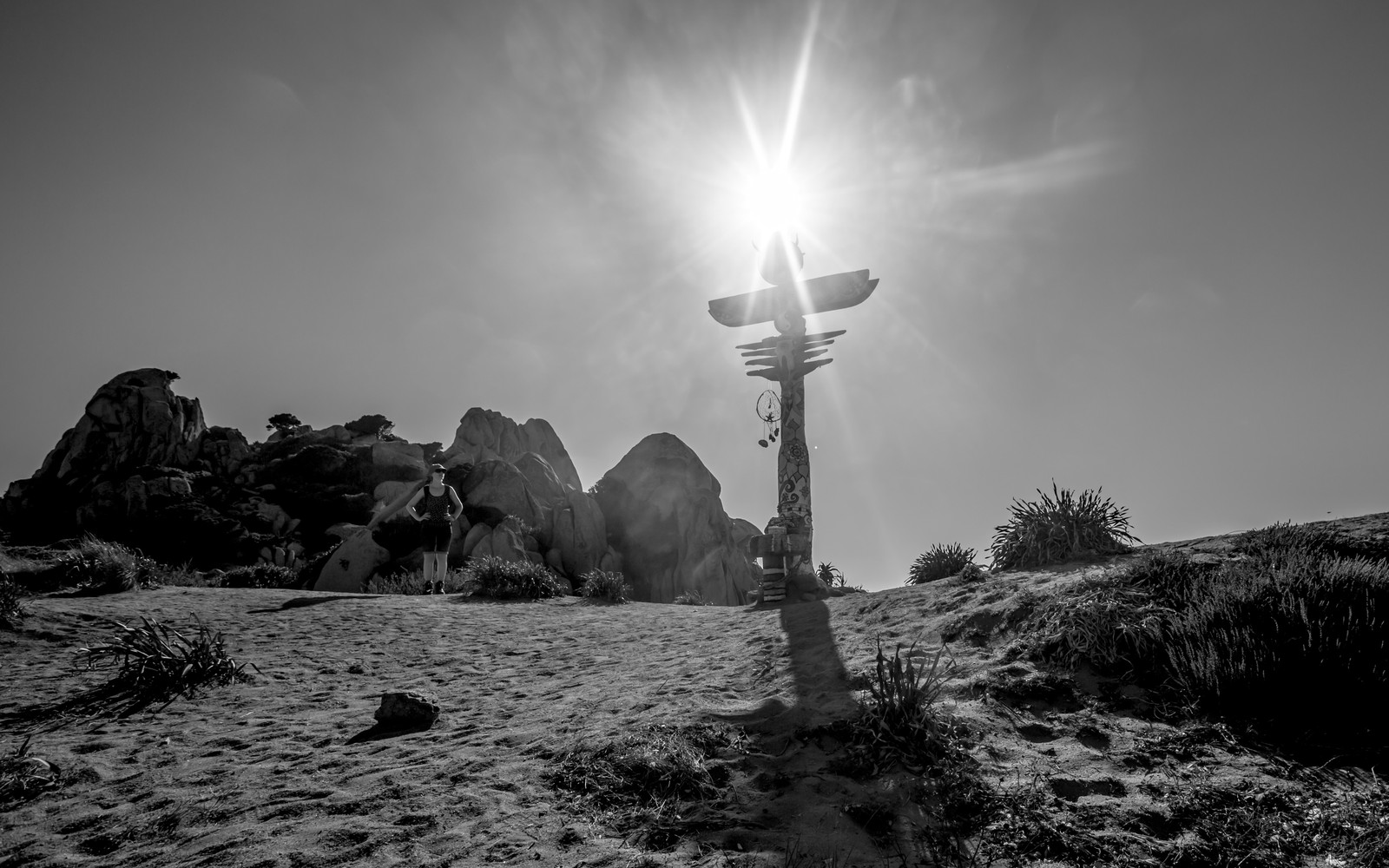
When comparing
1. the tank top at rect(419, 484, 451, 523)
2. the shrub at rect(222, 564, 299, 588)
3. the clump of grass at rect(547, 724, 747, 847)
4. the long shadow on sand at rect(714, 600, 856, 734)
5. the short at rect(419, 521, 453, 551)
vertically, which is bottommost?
→ the clump of grass at rect(547, 724, 747, 847)

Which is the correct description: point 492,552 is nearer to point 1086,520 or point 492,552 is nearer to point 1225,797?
point 1086,520

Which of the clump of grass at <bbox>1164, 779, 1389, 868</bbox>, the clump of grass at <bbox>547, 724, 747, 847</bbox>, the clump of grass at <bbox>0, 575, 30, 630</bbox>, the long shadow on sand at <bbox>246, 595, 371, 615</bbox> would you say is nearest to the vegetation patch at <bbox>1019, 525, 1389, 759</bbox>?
the clump of grass at <bbox>1164, 779, 1389, 868</bbox>

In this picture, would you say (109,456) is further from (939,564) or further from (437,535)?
(939,564)

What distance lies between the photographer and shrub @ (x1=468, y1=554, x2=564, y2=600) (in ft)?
41.1

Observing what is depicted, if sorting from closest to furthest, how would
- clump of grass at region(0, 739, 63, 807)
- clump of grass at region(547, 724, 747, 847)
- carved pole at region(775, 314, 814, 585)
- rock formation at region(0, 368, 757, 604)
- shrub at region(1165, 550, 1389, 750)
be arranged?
clump of grass at region(547, 724, 747, 847) < shrub at region(1165, 550, 1389, 750) < clump of grass at region(0, 739, 63, 807) < carved pole at region(775, 314, 814, 585) < rock formation at region(0, 368, 757, 604)

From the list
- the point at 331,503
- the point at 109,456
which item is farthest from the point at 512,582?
the point at 109,456

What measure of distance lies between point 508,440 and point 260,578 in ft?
100

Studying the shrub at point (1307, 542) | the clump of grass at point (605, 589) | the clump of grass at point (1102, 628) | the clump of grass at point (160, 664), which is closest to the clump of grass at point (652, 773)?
the clump of grass at point (1102, 628)

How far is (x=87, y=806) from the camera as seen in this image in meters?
3.80

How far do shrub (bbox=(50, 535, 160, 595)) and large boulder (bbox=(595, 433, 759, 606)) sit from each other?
22.3 m

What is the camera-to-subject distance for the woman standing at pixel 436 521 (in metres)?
12.8

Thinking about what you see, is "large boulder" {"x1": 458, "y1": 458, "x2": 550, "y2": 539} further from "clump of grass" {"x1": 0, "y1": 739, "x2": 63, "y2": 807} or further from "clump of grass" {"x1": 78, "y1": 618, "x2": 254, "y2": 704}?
"clump of grass" {"x1": 0, "y1": 739, "x2": 63, "y2": 807}

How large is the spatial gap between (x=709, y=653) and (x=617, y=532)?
87.2 feet

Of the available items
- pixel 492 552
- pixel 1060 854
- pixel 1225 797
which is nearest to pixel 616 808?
pixel 1060 854
